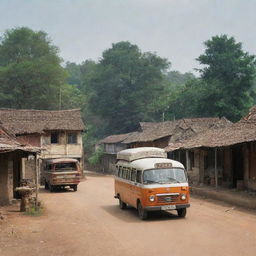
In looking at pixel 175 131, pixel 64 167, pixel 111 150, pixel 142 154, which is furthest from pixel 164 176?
pixel 111 150

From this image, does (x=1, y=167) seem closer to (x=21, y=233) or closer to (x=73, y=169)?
(x=21, y=233)

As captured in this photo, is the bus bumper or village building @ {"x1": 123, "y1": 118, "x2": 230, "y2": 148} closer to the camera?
the bus bumper

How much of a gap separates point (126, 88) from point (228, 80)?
23.2 meters

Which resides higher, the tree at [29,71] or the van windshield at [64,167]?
the tree at [29,71]

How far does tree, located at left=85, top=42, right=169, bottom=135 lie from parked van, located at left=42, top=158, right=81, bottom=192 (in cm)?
4364

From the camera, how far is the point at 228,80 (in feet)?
182

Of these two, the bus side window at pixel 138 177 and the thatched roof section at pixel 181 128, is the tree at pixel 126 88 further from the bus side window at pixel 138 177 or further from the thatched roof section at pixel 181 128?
the bus side window at pixel 138 177

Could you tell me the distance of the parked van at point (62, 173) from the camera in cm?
2750

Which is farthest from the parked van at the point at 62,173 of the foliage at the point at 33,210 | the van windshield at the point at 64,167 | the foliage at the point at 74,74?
the foliage at the point at 74,74

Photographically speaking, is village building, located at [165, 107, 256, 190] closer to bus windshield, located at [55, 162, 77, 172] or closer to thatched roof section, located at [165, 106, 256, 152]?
thatched roof section, located at [165, 106, 256, 152]

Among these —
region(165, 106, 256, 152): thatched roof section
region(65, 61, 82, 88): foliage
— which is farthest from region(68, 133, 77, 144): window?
region(65, 61, 82, 88): foliage

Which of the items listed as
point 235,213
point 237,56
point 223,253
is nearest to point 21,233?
point 223,253

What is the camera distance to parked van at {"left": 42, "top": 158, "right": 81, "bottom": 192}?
2750 cm

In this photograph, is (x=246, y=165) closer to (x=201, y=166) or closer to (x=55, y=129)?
(x=201, y=166)
